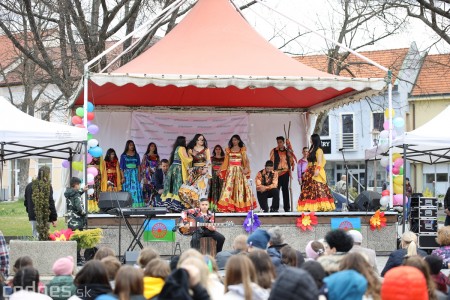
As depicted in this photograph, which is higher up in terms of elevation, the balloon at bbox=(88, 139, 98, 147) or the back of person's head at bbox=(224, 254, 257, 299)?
the balloon at bbox=(88, 139, 98, 147)

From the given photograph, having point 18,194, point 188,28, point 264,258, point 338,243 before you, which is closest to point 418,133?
point 188,28

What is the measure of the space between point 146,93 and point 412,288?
14.1 m

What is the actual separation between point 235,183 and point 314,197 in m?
1.69

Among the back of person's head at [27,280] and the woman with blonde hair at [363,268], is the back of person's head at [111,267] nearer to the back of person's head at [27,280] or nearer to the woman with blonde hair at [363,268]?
the back of person's head at [27,280]

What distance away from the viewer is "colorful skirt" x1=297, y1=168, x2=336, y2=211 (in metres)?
17.0

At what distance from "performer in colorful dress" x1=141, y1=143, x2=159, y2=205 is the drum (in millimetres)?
1857

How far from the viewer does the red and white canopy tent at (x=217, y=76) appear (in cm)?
1561

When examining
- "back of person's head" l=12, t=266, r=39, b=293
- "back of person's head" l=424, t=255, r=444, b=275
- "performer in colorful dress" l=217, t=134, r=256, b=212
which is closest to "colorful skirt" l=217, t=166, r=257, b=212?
"performer in colorful dress" l=217, t=134, r=256, b=212

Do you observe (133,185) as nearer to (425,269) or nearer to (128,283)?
(425,269)

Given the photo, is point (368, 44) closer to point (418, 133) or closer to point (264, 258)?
point (418, 133)

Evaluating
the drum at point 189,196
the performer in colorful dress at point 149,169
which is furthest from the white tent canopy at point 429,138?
the performer in colorful dress at point 149,169

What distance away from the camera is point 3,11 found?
25.4 m

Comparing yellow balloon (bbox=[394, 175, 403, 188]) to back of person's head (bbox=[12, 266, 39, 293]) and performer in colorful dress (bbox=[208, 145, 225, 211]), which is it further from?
back of person's head (bbox=[12, 266, 39, 293])

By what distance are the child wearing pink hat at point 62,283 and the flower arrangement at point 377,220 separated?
8.44 metres
